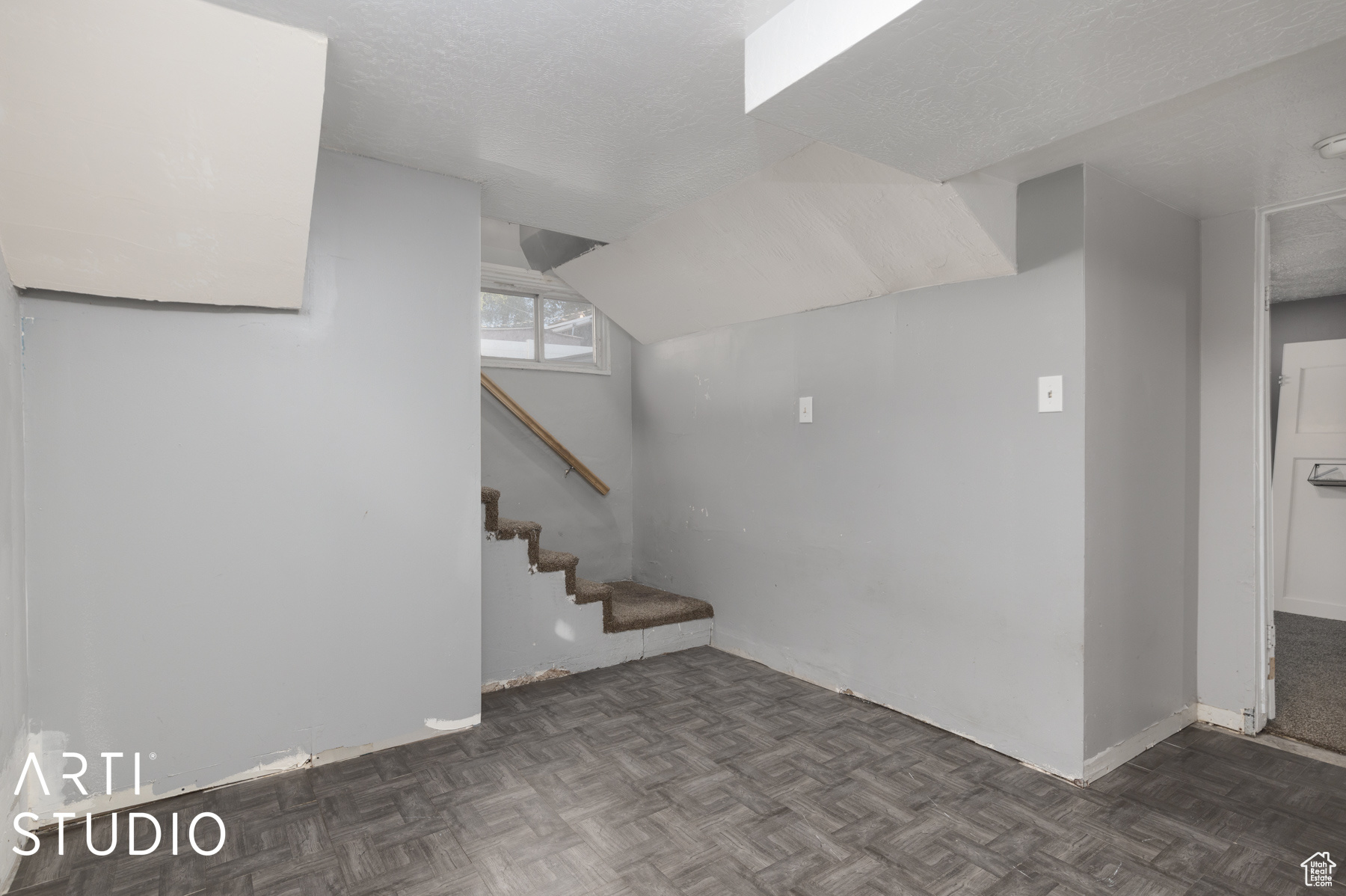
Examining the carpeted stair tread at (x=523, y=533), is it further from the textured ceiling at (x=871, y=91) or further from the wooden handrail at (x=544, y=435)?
the textured ceiling at (x=871, y=91)

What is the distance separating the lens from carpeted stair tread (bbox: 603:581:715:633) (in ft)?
11.1

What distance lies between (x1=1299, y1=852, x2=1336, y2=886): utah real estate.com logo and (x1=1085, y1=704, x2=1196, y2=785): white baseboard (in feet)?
1.71

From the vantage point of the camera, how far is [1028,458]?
2.31m

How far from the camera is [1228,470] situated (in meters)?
2.63

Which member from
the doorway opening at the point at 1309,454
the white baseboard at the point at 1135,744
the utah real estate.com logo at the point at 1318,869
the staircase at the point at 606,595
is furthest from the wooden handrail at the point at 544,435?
the doorway opening at the point at 1309,454

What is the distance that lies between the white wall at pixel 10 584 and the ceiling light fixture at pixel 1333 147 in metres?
3.77

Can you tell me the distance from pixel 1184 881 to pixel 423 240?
2992 mm

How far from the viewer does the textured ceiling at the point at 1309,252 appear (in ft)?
9.02

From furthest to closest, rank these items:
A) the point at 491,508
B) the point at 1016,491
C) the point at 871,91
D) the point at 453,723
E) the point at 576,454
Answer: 1. the point at 576,454
2. the point at 491,508
3. the point at 453,723
4. the point at 1016,491
5. the point at 871,91

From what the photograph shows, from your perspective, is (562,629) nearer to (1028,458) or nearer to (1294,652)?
(1028,458)

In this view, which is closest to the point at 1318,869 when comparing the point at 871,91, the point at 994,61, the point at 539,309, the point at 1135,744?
the point at 1135,744

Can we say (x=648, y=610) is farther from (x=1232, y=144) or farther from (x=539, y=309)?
(x=1232, y=144)

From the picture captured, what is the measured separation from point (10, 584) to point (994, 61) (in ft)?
8.98

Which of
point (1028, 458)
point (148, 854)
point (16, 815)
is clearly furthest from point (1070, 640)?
point (16, 815)
